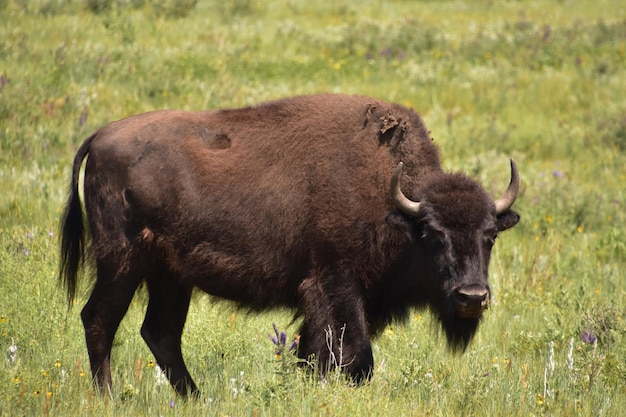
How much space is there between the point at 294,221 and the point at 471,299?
4.32 ft

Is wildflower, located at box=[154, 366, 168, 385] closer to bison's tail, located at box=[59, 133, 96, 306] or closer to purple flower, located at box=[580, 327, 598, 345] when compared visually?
bison's tail, located at box=[59, 133, 96, 306]

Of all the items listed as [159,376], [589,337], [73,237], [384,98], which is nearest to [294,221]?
[159,376]

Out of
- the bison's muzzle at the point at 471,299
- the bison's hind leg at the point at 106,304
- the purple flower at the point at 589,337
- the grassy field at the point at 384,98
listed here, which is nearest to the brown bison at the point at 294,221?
the bison's hind leg at the point at 106,304

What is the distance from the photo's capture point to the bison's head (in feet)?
18.9

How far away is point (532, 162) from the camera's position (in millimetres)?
14570

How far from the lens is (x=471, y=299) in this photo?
563 cm

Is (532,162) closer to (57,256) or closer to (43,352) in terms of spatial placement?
(57,256)

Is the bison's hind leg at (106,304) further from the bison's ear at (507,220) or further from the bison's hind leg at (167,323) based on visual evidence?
the bison's ear at (507,220)

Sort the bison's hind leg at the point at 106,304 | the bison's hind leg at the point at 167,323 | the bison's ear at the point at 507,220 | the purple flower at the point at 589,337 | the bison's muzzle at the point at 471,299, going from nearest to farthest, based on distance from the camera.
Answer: the bison's muzzle at the point at 471,299, the bison's hind leg at the point at 106,304, the bison's ear at the point at 507,220, the bison's hind leg at the point at 167,323, the purple flower at the point at 589,337

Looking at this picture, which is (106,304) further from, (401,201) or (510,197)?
(510,197)

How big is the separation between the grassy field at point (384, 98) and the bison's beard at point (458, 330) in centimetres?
14

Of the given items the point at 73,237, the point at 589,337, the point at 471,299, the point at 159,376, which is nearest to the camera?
the point at 471,299

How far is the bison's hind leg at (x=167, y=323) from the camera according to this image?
6.39 meters

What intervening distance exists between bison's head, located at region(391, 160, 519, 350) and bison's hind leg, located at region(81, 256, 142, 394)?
6.29 feet
